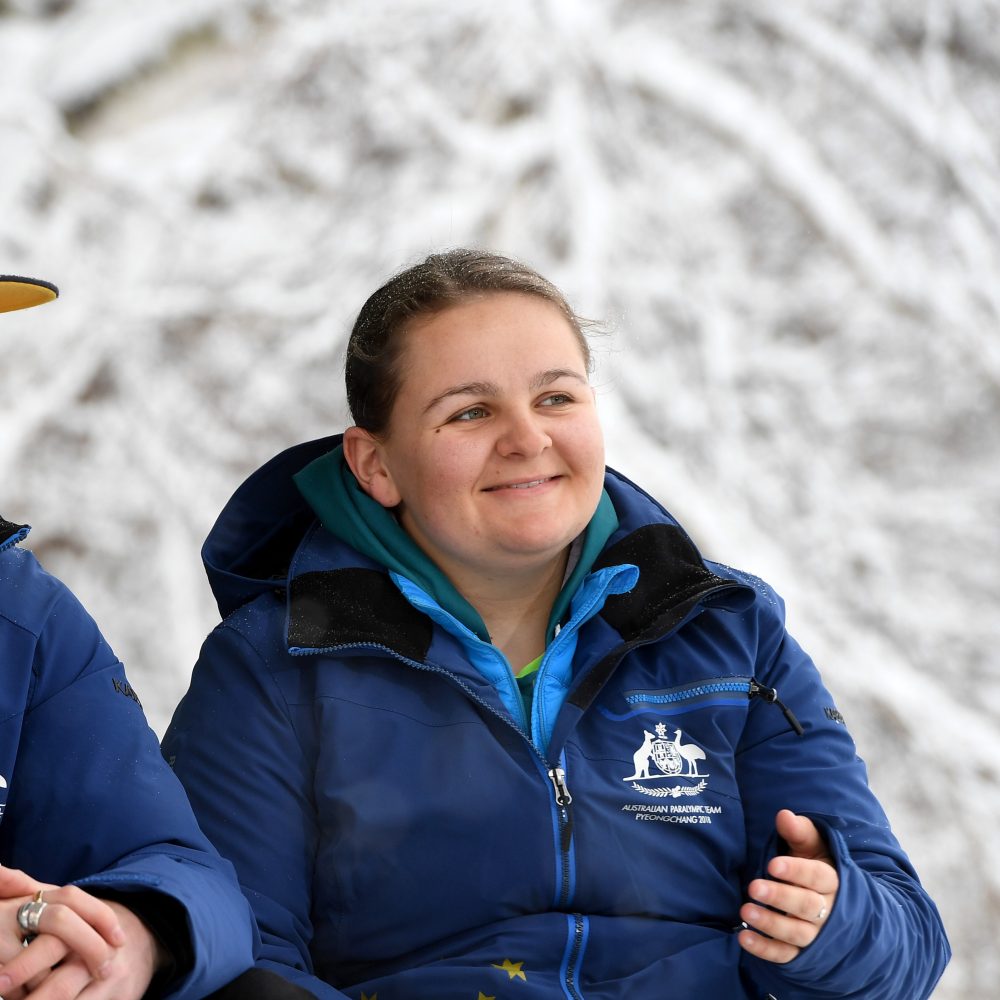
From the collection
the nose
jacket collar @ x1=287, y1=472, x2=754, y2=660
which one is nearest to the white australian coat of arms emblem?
jacket collar @ x1=287, y1=472, x2=754, y2=660

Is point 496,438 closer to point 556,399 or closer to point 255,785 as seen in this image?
point 556,399

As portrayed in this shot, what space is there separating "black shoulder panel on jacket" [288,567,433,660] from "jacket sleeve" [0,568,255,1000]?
22 centimetres

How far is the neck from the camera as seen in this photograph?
1738 mm

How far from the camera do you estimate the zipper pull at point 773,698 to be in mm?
1683

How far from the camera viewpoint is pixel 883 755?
3727 mm

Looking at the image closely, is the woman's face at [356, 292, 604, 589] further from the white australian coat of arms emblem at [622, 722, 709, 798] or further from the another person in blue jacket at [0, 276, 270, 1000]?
the another person in blue jacket at [0, 276, 270, 1000]

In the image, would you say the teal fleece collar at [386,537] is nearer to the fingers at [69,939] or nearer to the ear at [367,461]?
the ear at [367,461]

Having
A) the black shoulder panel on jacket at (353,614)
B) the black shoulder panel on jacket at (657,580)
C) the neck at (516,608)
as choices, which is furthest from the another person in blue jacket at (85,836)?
the black shoulder panel on jacket at (657,580)

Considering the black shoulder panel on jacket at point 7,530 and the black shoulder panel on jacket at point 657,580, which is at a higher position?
the black shoulder panel on jacket at point 657,580

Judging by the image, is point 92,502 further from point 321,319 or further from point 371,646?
point 371,646

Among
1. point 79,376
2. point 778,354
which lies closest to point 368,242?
point 79,376

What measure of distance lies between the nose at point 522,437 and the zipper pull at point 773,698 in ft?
1.26

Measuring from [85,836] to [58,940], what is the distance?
22 centimetres

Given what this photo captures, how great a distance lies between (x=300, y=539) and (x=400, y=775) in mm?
389
